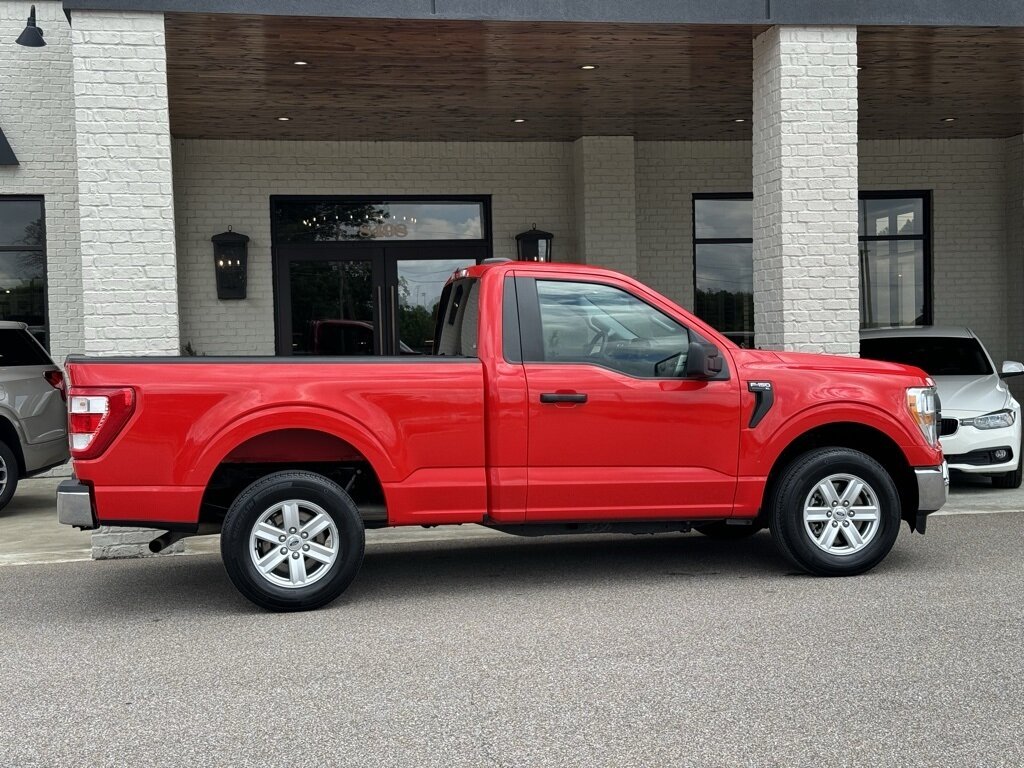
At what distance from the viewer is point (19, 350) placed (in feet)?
36.5

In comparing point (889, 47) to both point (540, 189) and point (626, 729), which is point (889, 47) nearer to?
point (540, 189)

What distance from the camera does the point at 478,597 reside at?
682 centimetres

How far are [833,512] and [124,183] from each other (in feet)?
18.6

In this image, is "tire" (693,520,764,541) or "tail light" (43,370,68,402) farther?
"tail light" (43,370,68,402)

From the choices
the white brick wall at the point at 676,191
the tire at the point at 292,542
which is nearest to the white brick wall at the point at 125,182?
the tire at the point at 292,542

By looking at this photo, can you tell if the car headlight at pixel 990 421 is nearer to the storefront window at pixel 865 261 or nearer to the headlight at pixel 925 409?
the headlight at pixel 925 409

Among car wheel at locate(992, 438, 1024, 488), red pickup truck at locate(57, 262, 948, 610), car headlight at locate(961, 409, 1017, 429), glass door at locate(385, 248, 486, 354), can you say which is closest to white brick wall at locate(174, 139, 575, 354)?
glass door at locate(385, 248, 486, 354)

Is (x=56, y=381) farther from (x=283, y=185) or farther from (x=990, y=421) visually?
(x=990, y=421)

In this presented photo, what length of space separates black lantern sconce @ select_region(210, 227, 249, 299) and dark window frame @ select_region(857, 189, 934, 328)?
8.53 m

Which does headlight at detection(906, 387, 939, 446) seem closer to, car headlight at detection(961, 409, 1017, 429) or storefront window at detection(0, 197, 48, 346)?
car headlight at detection(961, 409, 1017, 429)

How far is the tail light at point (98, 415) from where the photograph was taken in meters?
6.20

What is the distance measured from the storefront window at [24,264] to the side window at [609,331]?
29.7 ft

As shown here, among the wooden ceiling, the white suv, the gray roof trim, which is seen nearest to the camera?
the gray roof trim

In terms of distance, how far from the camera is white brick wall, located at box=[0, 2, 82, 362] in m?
13.2
